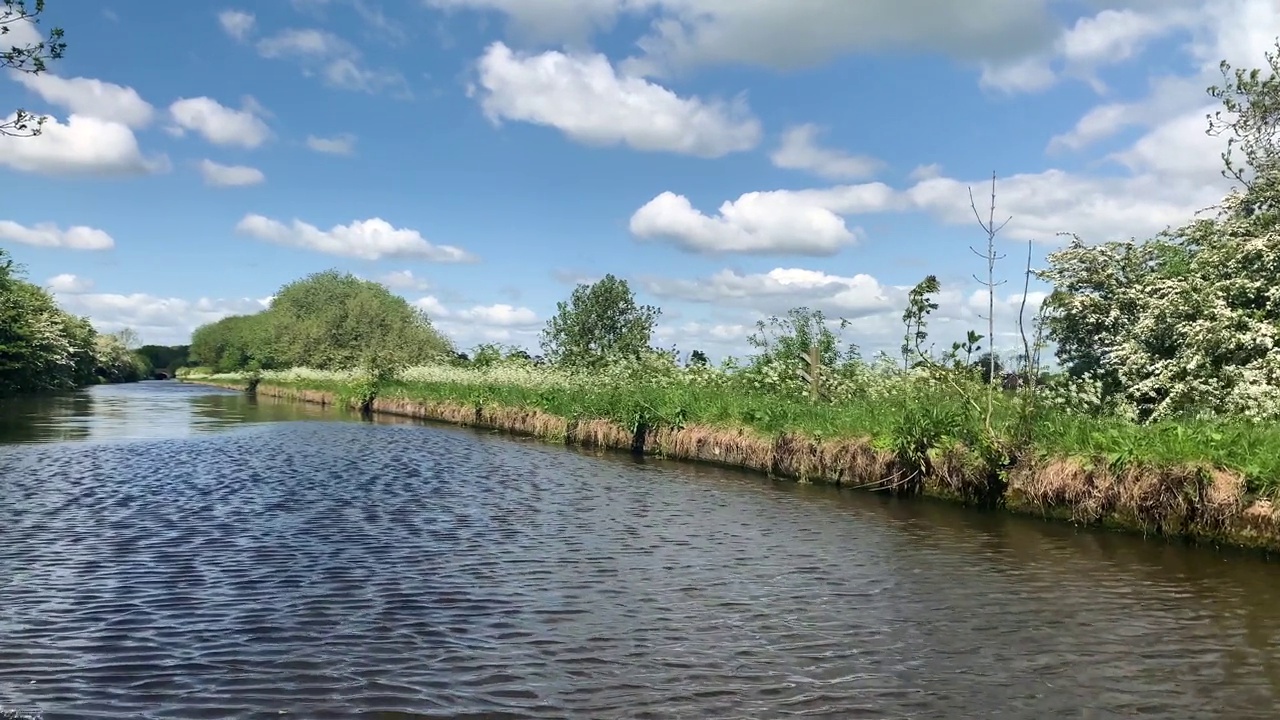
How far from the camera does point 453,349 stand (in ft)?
258

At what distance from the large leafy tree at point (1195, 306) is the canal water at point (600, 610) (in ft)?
19.4

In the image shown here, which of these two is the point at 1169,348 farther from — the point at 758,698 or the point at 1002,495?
the point at 758,698

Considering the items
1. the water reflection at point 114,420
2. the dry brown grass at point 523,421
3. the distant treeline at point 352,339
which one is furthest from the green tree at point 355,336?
the dry brown grass at point 523,421

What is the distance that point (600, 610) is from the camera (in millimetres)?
9266

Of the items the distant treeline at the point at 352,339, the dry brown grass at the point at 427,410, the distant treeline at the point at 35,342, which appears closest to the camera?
the dry brown grass at the point at 427,410

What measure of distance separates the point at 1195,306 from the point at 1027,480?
23.5ft

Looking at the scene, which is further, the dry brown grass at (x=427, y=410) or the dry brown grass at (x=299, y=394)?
the dry brown grass at (x=299, y=394)

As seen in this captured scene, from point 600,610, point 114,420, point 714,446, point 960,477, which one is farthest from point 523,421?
point 600,610

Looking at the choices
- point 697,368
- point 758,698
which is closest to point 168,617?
point 758,698

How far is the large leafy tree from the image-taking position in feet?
58.3

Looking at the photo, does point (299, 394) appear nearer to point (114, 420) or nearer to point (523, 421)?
point (114, 420)

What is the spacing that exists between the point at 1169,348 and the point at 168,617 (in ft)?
66.5

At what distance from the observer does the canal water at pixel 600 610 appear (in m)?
A: 6.80

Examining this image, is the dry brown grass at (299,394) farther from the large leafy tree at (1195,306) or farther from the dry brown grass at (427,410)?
the large leafy tree at (1195,306)
